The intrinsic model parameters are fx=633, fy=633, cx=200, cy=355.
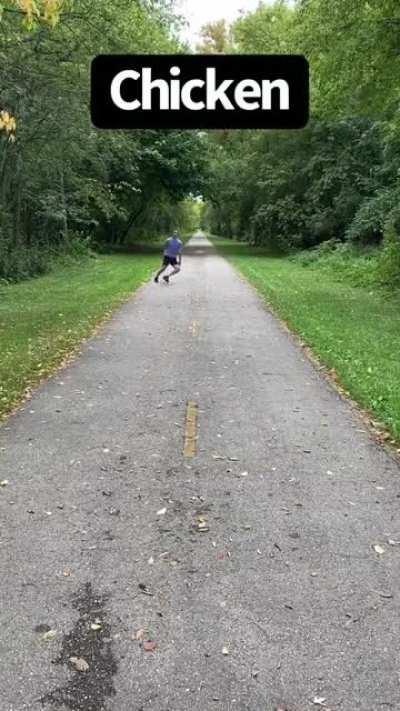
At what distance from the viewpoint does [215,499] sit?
4.85 metres

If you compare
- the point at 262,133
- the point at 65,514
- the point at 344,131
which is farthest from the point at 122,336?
the point at 262,133

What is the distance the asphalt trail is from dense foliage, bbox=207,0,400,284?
9691mm

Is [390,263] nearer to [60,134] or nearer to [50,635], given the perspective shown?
[60,134]

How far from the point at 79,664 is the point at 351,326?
10.4m

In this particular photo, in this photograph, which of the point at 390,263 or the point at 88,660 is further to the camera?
the point at 390,263

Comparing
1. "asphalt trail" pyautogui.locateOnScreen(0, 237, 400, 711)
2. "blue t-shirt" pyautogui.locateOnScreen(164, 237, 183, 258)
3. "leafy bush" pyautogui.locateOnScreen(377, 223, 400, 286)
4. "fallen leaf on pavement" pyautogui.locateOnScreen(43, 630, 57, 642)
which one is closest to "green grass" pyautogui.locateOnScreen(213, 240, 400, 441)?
"leafy bush" pyautogui.locateOnScreen(377, 223, 400, 286)

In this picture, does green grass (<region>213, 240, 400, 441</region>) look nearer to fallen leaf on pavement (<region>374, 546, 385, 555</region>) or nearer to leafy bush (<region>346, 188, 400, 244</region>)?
fallen leaf on pavement (<region>374, 546, 385, 555</region>)

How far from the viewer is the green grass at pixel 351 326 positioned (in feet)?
25.8

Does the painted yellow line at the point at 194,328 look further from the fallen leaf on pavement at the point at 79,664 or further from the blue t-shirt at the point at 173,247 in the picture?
the fallen leaf on pavement at the point at 79,664

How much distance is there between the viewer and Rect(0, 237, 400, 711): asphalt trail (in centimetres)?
296

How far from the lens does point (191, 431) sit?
6.40 m

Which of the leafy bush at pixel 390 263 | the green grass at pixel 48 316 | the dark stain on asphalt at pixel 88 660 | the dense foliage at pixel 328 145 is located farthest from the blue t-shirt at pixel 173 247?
the dark stain on asphalt at pixel 88 660

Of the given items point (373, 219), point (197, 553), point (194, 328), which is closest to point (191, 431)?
point (197, 553)

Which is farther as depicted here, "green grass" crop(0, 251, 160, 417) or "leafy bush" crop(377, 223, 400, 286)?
"leafy bush" crop(377, 223, 400, 286)
